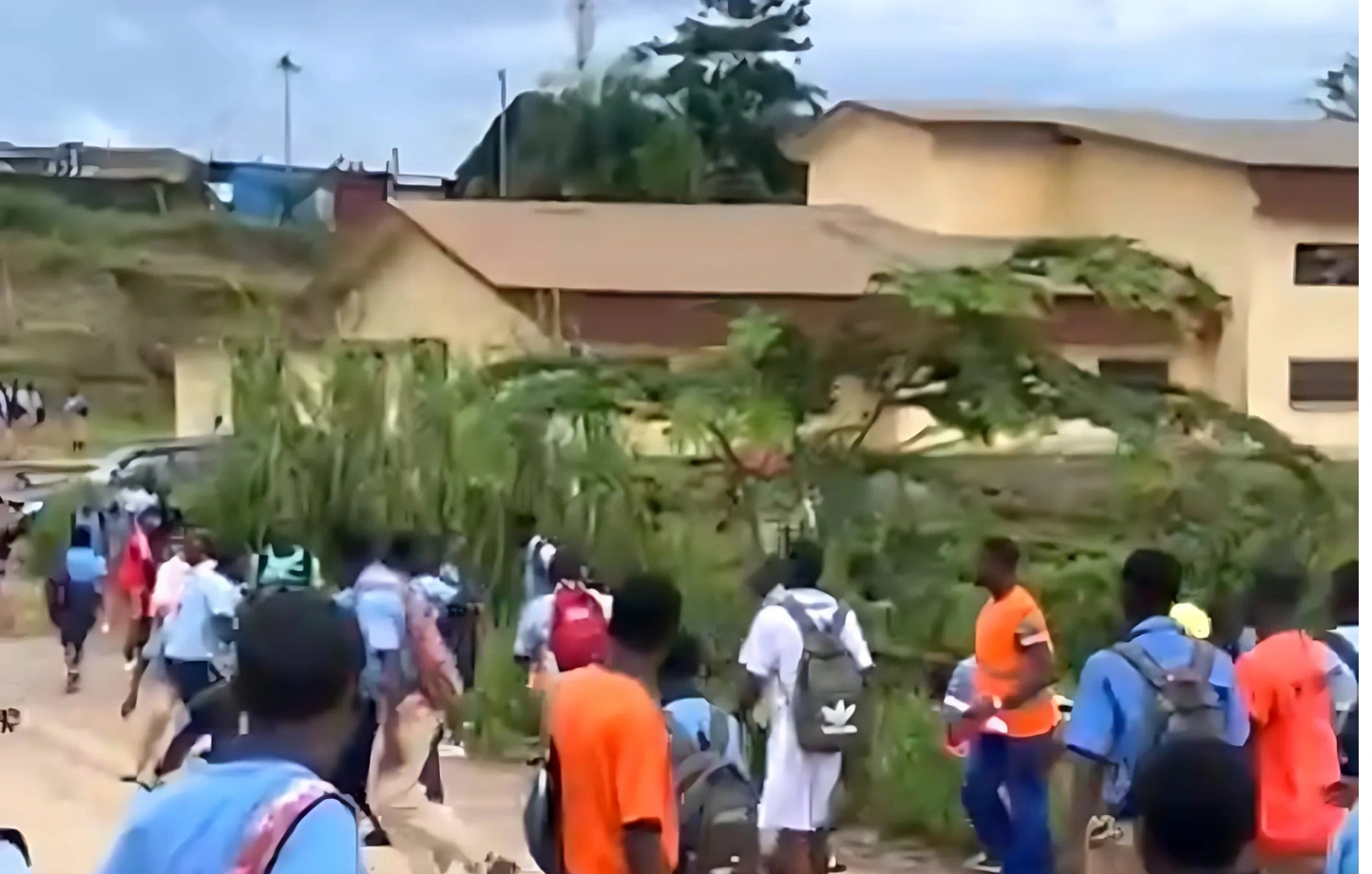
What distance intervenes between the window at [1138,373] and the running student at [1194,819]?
5.31 feet

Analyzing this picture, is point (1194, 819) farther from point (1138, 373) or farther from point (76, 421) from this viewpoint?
point (76, 421)

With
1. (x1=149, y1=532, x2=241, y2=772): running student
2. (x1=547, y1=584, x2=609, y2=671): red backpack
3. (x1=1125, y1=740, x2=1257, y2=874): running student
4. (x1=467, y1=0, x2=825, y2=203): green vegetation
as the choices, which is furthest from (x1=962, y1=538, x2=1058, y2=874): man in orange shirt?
(x1=149, y1=532, x2=241, y2=772): running student

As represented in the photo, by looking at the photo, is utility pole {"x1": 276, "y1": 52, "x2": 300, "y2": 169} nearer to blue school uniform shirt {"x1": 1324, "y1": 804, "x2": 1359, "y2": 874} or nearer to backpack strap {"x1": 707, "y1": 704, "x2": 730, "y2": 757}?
backpack strap {"x1": 707, "y1": 704, "x2": 730, "y2": 757}

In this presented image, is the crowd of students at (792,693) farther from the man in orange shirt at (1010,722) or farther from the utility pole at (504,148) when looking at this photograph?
the utility pole at (504,148)

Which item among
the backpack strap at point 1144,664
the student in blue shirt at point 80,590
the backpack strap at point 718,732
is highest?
the student in blue shirt at point 80,590

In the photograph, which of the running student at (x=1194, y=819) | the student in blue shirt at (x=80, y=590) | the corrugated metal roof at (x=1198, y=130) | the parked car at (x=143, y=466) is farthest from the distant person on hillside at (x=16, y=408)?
the running student at (x=1194, y=819)

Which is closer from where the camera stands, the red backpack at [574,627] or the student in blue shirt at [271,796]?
the student in blue shirt at [271,796]

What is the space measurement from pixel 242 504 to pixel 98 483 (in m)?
0.28

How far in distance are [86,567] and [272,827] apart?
1.57m

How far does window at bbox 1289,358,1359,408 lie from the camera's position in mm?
4047

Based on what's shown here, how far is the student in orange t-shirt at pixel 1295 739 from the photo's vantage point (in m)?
3.89

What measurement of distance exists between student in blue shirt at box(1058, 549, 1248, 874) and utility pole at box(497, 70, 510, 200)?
5.10 feet

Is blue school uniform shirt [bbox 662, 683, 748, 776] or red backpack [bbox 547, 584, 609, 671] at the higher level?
red backpack [bbox 547, 584, 609, 671]

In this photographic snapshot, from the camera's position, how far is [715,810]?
389 cm
